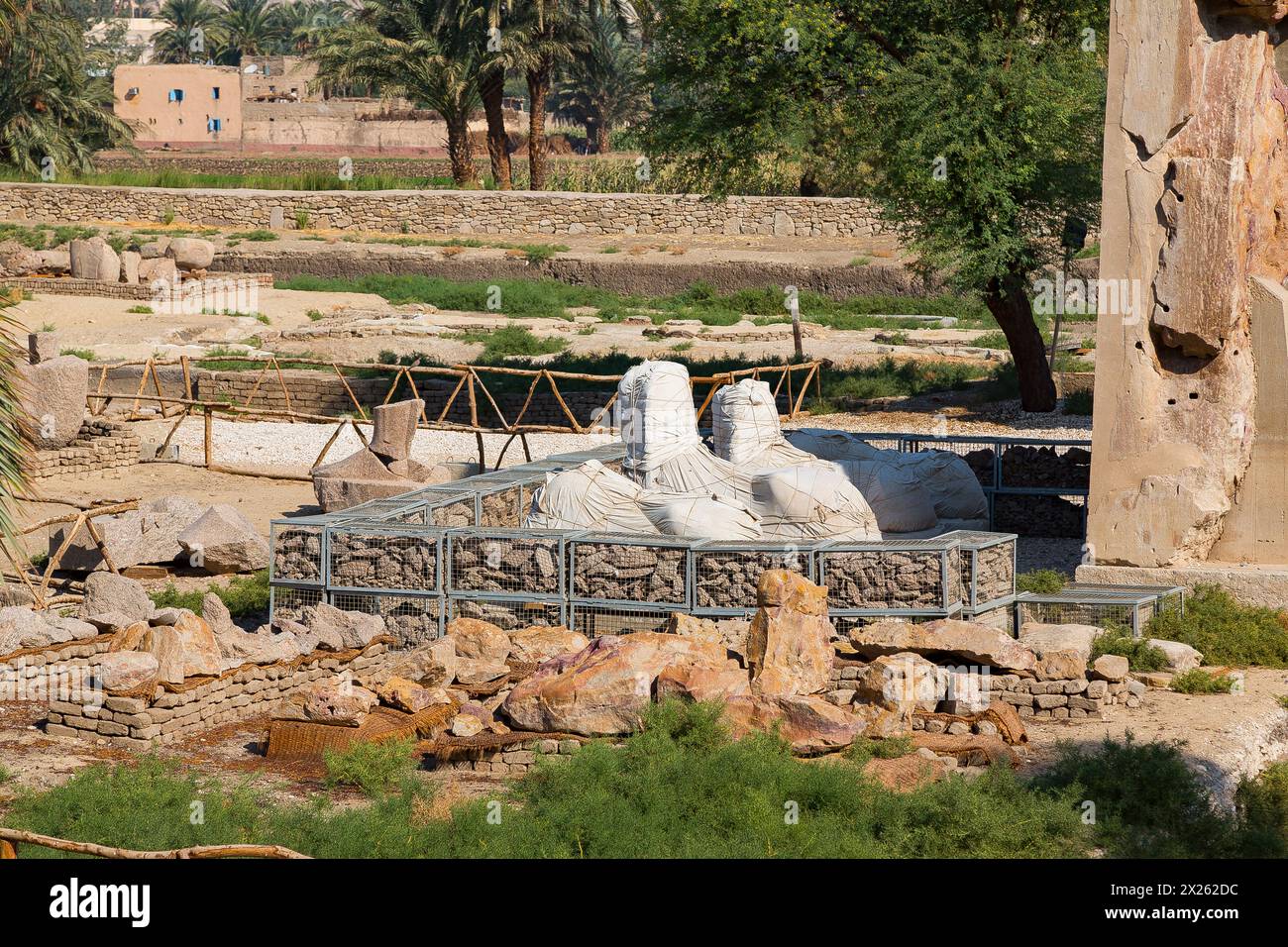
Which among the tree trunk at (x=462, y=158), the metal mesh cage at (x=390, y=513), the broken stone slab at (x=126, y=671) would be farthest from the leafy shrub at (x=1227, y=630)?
the tree trunk at (x=462, y=158)

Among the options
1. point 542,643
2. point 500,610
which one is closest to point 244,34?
point 500,610

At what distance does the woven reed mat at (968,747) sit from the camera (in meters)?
9.59

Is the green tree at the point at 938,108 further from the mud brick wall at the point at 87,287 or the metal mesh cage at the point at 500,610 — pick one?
the mud brick wall at the point at 87,287

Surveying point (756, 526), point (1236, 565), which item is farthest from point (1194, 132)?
point (756, 526)

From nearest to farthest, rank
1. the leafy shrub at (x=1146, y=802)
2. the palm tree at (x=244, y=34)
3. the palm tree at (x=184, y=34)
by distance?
the leafy shrub at (x=1146, y=802) → the palm tree at (x=184, y=34) → the palm tree at (x=244, y=34)

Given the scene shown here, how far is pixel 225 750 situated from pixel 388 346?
19357 mm

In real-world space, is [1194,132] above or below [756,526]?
above

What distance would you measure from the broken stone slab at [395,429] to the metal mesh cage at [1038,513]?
5.90m

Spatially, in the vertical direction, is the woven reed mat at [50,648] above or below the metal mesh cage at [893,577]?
below

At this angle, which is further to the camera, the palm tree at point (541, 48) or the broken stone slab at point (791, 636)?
the palm tree at point (541, 48)

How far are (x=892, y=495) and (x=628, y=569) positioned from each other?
10.8 feet

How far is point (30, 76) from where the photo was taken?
4659cm

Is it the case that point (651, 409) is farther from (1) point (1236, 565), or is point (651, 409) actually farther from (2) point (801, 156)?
(2) point (801, 156)

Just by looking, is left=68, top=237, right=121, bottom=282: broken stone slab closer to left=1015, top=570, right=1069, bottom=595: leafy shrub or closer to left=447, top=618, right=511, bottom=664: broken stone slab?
left=447, top=618, right=511, bottom=664: broken stone slab
